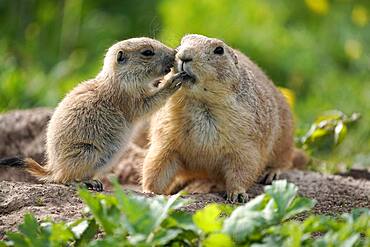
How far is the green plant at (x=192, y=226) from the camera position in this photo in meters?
4.32

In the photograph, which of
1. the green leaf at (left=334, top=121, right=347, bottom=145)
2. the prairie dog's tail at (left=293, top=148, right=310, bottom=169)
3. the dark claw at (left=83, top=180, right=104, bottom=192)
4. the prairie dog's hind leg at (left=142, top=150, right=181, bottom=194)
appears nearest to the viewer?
the dark claw at (left=83, top=180, right=104, bottom=192)

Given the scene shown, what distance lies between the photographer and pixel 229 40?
11.3m

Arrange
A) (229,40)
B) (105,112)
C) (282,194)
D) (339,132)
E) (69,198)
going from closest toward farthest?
(282,194) < (69,198) < (105,112) < (339,132) < (229,40)

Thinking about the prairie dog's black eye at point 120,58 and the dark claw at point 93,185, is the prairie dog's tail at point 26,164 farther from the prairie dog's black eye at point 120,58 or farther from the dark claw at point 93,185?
the prairie dog's black eye at point 120,58

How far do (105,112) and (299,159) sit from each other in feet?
7.59

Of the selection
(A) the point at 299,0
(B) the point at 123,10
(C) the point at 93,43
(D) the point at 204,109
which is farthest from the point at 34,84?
(A) the point at 299,0

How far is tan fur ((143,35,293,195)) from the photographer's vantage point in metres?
6.22

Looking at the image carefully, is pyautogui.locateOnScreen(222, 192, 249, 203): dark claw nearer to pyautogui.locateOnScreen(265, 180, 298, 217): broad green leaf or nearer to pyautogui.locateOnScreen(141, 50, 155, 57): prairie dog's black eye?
pyautogui.locateOnScreen(141, 50, 155, 57): prairie dog's black eye

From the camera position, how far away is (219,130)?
6.36 m

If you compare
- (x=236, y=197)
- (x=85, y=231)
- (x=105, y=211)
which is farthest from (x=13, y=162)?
(x=105, y=211)

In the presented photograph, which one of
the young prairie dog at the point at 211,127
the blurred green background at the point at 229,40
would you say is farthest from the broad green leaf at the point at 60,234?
the blurred green background at the point at 229,40

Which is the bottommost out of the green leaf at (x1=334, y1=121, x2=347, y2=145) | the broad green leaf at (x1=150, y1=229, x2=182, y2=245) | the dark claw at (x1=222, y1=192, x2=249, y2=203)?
the dark claw at (x1=222, y1=192, x2=249, y2=203)

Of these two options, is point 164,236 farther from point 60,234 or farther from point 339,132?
point 339,132

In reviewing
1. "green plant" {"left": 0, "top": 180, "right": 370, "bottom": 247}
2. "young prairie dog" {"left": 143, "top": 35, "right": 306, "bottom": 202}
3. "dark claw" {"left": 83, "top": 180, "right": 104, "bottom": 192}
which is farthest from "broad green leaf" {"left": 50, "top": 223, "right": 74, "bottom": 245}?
"young prairie dog" {"left": 143, "top": 35, "right": 306, "bottom": 202}
